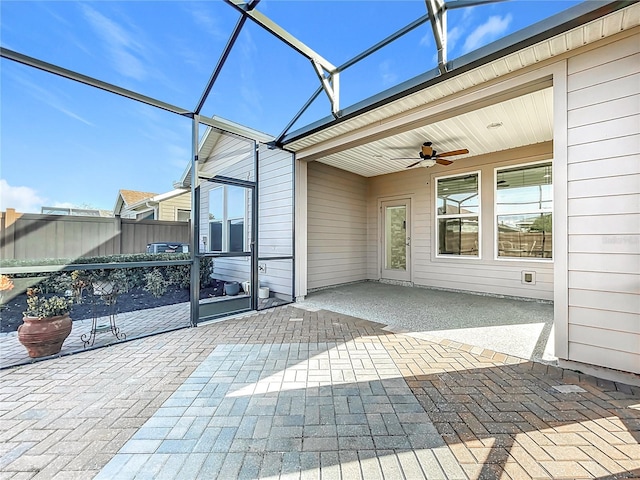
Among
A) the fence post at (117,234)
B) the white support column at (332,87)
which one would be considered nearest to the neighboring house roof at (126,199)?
the fence post at (117,234)

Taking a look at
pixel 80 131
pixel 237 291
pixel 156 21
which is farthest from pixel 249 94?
pixel 237 291

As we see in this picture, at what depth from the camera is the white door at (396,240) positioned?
6777mm

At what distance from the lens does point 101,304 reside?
489 cm

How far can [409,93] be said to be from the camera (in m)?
3.29

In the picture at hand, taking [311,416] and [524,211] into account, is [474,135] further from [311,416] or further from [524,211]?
[311,416]

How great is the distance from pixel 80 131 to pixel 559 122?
23.2 ft

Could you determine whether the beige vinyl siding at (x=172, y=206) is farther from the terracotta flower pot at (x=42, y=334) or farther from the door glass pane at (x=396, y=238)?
the terracotta flower pot at (x=42, y=334)

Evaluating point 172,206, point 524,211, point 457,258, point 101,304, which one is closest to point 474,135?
point 524,211

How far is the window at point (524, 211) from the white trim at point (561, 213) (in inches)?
121

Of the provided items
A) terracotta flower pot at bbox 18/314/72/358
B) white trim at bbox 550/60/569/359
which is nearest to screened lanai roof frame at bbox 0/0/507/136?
white trim at bbox 550/60/569/359

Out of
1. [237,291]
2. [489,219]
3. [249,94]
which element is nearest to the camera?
[249,94]

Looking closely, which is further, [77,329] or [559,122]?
[77,329]

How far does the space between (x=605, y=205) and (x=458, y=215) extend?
3733mm

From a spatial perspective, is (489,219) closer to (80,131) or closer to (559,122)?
(559,122)
